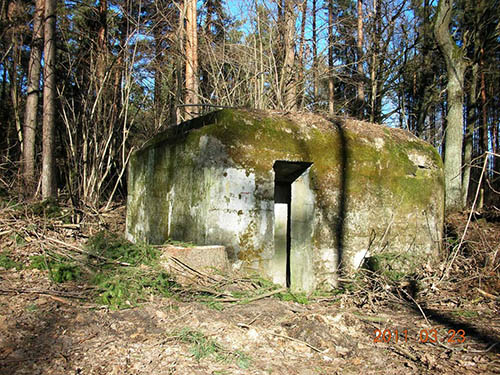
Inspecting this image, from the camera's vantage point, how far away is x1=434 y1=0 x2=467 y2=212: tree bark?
26.1ft

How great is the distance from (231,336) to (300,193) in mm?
2354

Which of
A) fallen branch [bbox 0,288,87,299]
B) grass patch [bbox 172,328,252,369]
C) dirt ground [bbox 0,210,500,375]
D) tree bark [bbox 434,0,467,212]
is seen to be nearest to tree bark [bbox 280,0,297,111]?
tree bark [bbox 434,0,467,212]

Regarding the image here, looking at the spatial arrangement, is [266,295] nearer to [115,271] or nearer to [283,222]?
[115,271]

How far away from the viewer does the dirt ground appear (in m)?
2.32

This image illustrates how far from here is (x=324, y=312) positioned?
3467 mm

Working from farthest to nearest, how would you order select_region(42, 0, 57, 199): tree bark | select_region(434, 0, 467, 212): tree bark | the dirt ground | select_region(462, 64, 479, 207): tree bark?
select_region(462, 64, 479, 207): tree bark
select_region(434, 0, 467, 212): tree bark
select_region(42, 0, 57, 199): tree bark
the dirt ground

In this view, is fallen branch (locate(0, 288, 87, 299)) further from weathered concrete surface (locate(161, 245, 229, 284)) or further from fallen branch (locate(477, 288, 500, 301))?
fallen branch (locate(477, 288, 500, 301))

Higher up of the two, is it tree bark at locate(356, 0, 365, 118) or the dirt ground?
tree bark at locate(356, 0, 365, 118)

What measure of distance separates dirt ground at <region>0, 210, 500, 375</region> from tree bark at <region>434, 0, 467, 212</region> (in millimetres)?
4731

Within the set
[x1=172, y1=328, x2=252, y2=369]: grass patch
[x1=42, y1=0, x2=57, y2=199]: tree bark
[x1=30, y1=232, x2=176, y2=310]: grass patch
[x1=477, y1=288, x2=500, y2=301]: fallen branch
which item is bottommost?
[x1=477, y1=288, x2=500, y2=301]: fallen branch

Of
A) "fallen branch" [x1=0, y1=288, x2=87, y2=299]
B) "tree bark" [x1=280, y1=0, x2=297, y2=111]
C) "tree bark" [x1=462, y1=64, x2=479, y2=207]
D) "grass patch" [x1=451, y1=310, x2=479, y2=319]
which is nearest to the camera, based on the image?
"fallen branch" [x1=0, y1=288, x2=87, y2=299]

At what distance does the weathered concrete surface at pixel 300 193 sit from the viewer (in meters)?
4.19

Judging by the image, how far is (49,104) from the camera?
A: 7.66 m

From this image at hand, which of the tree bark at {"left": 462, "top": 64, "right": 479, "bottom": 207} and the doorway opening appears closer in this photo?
the doorway opening
